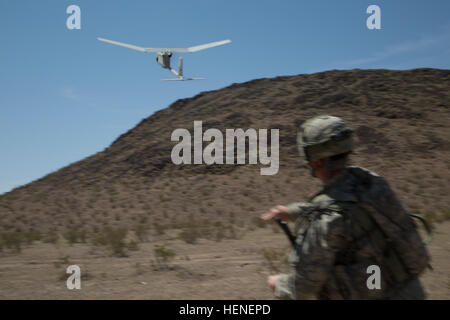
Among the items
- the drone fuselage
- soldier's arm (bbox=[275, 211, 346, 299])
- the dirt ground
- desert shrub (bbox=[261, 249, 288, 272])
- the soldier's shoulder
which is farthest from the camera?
the drone fuselage

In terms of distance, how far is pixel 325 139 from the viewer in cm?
204

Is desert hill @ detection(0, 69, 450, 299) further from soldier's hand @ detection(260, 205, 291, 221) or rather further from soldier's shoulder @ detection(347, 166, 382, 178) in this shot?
soldier's shoulder @ detection(347, 166, 382, 178)

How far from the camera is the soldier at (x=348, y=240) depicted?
6.15 ft

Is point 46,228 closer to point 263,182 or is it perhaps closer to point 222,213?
point 222,213

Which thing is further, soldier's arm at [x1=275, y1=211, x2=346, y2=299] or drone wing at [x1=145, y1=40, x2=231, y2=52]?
drone wing at [x1=145, y1=40, x2=231, y2=52]

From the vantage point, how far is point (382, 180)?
2.05 meters

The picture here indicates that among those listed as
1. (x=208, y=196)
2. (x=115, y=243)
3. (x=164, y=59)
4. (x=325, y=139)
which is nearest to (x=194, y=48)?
(x=164, y=59)

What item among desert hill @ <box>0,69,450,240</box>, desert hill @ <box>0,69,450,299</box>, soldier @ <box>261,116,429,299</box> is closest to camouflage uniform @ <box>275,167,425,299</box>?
soldier @ <box>261,116,429,299</box>

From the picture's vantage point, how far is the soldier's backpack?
6.39 feet

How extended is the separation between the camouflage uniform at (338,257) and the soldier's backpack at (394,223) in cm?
3

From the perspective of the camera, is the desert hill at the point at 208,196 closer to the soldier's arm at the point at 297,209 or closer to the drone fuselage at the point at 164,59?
the soldier's arm at the point at 297,209

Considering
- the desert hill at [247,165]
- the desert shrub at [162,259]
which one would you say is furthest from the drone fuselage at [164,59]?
the desert shrub at [162,259]
